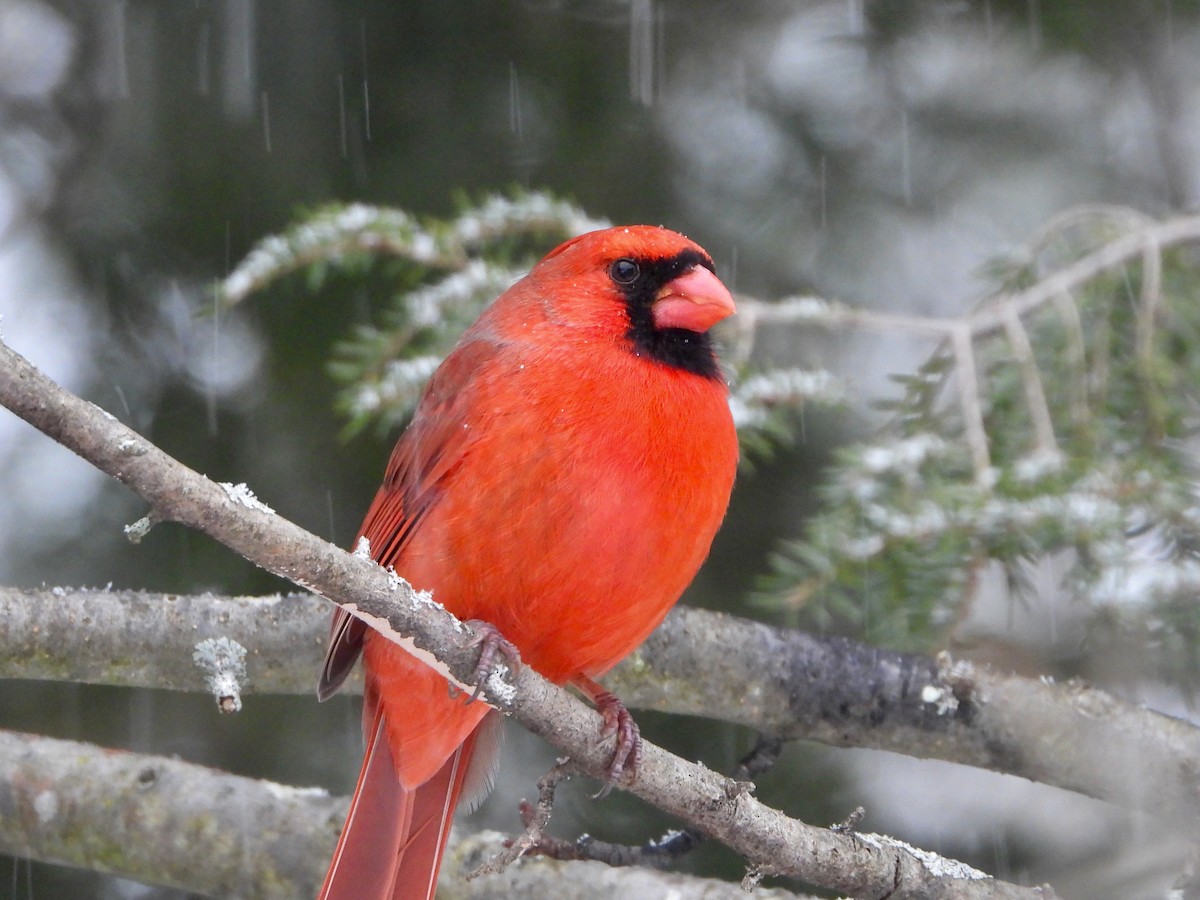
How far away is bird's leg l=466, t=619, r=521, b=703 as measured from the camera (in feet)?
6.17

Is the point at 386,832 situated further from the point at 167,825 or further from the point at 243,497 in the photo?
the point at 243,497

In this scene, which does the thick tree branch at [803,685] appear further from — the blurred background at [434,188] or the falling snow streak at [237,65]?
the falling snow streak at [237,65]

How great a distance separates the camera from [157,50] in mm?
3430

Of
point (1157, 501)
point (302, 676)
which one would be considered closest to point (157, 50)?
point (302, 676)

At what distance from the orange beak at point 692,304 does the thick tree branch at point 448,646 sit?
73 centimetres

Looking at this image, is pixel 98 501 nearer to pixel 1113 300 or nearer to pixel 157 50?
pixel 157 50

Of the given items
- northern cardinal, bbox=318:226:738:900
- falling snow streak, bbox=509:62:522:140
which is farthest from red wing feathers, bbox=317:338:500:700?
falling snow streak, bbox=509:62:522:140

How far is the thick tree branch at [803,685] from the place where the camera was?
2453mm

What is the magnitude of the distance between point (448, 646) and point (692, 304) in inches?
35.7

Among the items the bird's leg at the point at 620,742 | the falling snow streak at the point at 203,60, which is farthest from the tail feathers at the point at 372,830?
the falling snow streak at the point at 203,60

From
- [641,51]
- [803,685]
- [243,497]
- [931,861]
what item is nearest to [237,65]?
[641,51]

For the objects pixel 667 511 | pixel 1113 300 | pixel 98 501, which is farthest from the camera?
pixel 98 501

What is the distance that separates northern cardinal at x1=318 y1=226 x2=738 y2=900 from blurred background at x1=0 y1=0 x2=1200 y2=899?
88 centimetres

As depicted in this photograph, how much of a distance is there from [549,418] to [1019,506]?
801 millimetres
